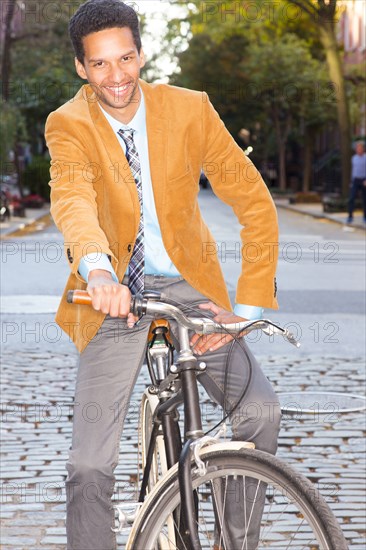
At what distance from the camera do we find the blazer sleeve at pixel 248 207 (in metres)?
3.92

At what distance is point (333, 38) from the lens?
126 ft

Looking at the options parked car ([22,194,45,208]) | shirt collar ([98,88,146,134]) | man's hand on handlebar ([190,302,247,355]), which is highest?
shirt collar ([98,88,146,134])

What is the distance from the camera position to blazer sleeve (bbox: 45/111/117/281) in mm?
3523

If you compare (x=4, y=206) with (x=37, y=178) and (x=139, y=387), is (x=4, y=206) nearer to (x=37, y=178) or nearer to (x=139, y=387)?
(x=37, y=178)

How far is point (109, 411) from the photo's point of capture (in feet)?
12.0

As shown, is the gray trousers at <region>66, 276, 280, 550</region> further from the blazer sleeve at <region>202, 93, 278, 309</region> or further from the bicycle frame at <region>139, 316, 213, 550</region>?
the blazer sleeve at <region>202, 93, 278, 309</region>

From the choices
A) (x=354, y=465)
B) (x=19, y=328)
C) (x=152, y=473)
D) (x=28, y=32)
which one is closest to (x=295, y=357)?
(x=19, y=328)

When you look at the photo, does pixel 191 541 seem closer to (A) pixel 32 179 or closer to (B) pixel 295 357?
(B) pixel 295 357

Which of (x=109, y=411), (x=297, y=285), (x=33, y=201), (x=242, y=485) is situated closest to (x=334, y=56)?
(x=33, y=201)

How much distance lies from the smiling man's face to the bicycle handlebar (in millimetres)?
747

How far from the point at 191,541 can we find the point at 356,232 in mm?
25830

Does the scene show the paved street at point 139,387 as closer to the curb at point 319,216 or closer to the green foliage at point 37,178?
the curb at point 319,216

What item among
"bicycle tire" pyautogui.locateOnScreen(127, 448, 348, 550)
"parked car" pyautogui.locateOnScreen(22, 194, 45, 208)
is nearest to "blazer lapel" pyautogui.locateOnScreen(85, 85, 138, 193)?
"bicycle tire" pyautogui.locateOnScreen(127, 448, 348, 550)

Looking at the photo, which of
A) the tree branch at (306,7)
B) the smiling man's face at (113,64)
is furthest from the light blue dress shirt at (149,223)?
the tree branch at (306,7)
